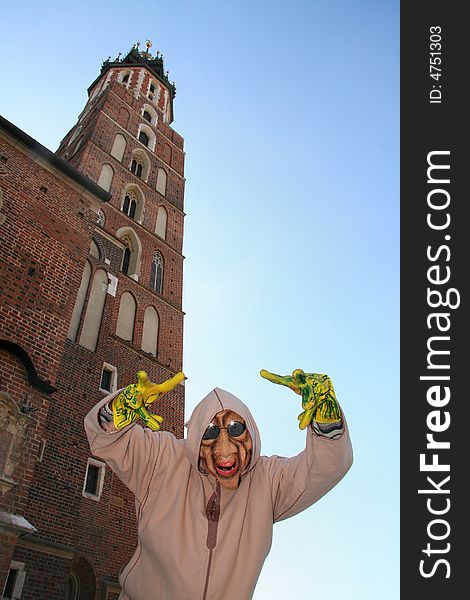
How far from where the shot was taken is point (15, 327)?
8.65 meters

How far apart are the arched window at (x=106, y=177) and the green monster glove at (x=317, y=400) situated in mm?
17074

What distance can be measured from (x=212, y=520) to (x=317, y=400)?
1.13 m

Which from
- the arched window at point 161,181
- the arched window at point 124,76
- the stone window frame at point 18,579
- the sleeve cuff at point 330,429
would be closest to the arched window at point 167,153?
the arched window at point 161,181

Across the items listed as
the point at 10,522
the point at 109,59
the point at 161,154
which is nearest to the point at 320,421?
the point at 10,522

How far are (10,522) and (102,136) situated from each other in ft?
56.1

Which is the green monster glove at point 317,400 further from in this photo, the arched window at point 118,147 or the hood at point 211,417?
the arched window at point 118,147

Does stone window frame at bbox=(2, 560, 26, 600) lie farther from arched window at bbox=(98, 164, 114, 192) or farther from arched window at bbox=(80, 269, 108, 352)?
arched window at bbox=(98, 164, 114, 192)

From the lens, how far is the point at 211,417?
3678mm

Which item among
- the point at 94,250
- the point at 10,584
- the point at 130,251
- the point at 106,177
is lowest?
the point at 10,584

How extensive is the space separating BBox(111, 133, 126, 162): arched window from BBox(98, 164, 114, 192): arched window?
108cm

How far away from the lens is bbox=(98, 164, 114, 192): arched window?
19.0 m

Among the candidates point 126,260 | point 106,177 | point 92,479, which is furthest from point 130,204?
point 92,479

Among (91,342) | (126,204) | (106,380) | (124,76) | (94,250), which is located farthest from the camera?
(124,76)

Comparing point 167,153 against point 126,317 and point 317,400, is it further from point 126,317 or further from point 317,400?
point 317,400
